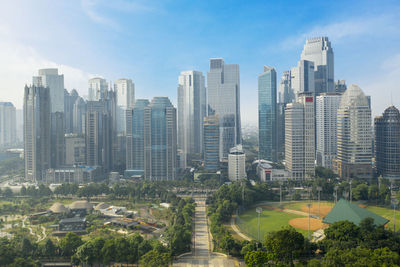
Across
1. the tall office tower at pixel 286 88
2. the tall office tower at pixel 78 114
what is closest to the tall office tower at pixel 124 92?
the tall office tower at pixel 78 114

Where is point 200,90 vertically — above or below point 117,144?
above

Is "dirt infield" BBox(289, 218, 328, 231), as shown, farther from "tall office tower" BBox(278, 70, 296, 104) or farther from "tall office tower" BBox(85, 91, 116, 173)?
"tall office tower" BBox(278, 70, 296, 104)

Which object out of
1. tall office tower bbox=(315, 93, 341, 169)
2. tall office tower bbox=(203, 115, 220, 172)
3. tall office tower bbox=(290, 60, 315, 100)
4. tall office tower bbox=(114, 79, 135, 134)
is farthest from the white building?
tall office tower bbox=(315, 93, 341, 169)


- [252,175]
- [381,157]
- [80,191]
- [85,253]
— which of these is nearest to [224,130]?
[252,175]

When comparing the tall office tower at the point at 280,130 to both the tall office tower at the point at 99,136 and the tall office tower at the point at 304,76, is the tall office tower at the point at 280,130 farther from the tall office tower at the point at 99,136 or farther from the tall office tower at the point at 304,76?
the tall office tower at the point at 99,136

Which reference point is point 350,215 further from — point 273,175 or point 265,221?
point 273,175

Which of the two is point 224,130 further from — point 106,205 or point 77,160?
point 106,205
